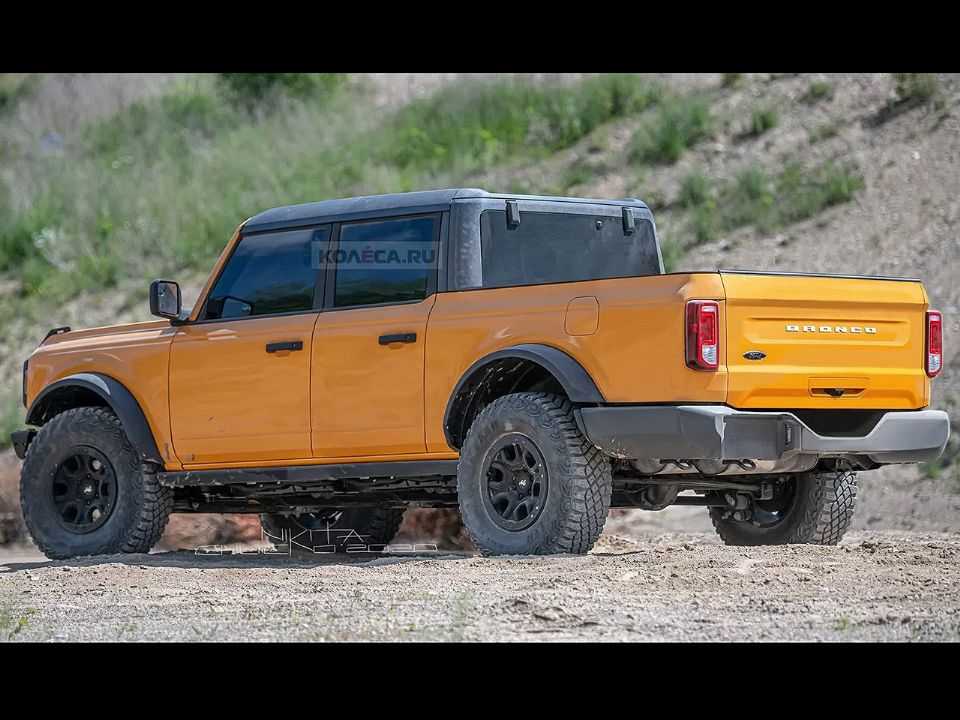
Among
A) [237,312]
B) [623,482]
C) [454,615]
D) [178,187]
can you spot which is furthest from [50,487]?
[178,187]

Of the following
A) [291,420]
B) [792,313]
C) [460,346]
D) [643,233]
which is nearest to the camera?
[792,313]

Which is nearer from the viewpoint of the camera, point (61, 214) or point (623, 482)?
point (623, 482)

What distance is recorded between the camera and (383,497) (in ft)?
34.2

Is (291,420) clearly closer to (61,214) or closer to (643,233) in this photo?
(643,233)

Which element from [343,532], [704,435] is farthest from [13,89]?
[704,435]

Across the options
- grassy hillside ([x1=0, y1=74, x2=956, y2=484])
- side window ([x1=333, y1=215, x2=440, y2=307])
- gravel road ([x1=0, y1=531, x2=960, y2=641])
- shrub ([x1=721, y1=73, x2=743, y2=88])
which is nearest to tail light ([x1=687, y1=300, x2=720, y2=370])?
gravel road ([x1=0, y1=531, x2=960, y2=641])

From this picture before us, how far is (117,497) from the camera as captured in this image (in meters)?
11.0

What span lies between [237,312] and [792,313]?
363 cm

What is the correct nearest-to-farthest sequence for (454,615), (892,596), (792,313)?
(454,615) → (892,596) → (792,313)

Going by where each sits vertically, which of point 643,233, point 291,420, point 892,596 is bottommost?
point 892,596

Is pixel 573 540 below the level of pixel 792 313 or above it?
below

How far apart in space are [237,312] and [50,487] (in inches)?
69.4

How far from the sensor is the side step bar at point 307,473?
970cm

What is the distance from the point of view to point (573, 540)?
894cm
